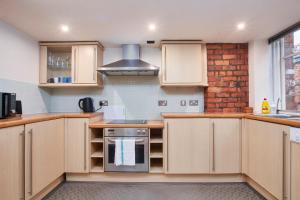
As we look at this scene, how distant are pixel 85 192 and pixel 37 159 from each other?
2.41 ft

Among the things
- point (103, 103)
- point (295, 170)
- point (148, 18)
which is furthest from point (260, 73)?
point (103, 103)

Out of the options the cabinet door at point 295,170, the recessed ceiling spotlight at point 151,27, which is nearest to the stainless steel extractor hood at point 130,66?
the recessed ceiling spotlight at point 151,27

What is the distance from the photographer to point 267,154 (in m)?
2.03

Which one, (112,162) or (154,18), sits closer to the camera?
(154,18)

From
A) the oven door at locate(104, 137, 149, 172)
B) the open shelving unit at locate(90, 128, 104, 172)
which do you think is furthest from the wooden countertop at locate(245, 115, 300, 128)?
the open shelving unit at locate(90, 128, 104, 172)

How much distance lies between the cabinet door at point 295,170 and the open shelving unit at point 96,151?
2.11 m

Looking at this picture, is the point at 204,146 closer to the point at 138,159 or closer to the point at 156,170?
the point at 156,170

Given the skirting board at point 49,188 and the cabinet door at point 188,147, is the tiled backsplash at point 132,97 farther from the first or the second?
the skirting board at point 49,188

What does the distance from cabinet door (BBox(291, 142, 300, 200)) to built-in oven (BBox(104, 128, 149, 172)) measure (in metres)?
1.56

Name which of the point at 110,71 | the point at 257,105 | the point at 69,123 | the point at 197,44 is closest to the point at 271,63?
the point at 257,105

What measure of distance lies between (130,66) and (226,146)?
1.69 metres

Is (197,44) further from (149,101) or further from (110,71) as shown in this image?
(110,71)

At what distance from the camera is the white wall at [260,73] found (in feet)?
9.62

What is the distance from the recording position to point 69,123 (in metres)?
2.62
